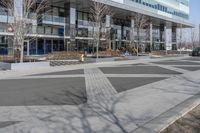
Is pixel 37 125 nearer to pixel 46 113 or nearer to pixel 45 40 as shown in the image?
pixel 46 113

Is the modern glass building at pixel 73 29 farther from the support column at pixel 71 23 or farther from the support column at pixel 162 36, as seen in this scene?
the support column at pixel 162 36

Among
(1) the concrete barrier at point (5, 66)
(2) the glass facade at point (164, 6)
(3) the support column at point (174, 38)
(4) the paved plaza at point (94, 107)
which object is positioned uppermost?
(2) the glass facade at point (164, 6)

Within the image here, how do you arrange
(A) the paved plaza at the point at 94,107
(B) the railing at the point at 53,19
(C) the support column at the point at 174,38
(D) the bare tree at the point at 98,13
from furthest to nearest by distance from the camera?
(C) the support column at the point at 174,38 < (B) the railing at the point at 53,19 < (D) the bare tree at the point at 98,13 < (A) the paved plaza at the point at 94,107

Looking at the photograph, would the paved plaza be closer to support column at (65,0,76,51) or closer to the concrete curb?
the concrete curb

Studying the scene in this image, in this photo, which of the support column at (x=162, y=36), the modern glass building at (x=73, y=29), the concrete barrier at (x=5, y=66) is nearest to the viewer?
the concrete barrier at (x=5, y=66)

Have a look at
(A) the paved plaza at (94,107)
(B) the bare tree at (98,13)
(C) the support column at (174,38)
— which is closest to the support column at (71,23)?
(B) the bare tree at (98,13)

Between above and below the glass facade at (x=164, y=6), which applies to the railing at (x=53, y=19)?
below

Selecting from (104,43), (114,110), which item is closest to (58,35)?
(104,43)

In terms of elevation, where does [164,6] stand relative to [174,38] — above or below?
above

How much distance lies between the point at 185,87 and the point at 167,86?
774 millimetres

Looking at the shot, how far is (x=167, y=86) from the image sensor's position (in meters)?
15.1

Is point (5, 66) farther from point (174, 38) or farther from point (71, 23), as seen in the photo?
point (174, 38)

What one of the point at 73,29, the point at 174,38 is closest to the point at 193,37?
the point at 174,38

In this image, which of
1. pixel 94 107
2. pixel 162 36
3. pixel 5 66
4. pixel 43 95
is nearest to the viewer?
pixel 94 107
